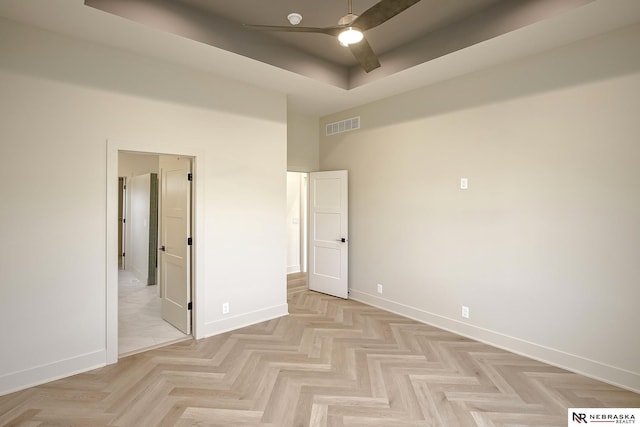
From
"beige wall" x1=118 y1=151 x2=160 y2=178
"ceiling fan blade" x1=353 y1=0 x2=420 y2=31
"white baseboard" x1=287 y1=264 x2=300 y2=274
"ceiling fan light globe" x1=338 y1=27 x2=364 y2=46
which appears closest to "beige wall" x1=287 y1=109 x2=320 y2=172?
"white baseboard" x1=287 y1=264 x2=300 y2=274

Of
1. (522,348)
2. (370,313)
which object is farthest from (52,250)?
(522,348)

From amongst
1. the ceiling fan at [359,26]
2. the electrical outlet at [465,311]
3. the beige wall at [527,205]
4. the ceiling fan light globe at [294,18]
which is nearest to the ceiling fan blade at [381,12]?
the ceiling fan at [359,26]

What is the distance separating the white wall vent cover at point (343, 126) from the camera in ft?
16.5

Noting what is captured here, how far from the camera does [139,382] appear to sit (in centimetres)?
277

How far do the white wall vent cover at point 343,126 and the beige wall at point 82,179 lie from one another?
1821 millimetres

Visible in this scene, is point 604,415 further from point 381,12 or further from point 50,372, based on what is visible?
point 50,372

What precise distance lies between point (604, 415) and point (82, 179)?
468 centimetres

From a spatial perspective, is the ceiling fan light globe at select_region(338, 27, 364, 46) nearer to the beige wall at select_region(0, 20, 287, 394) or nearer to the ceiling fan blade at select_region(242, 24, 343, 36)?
the ceiling fan blade at select_region(242, 24, 343, 36)

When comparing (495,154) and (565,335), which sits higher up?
(495,154)

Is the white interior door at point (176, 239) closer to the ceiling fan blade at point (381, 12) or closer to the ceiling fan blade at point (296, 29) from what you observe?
the ceiling fan blade at point (296, 29)

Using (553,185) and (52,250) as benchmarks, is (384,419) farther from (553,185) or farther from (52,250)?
(52,250)

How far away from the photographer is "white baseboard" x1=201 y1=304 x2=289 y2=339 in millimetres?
3751

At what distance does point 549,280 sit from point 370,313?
2206 mm

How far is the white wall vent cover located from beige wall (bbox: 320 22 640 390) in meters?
0.41
